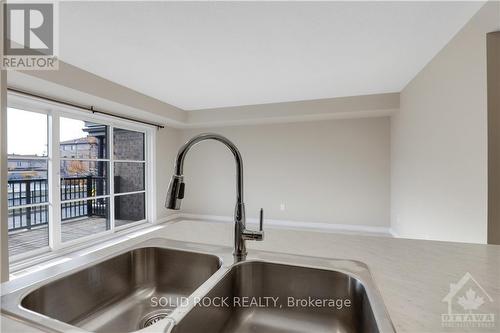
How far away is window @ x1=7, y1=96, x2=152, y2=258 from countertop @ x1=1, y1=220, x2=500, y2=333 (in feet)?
9.04

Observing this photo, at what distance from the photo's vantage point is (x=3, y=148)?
134cm

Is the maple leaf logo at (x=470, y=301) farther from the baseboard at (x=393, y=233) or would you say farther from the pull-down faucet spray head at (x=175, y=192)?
the baseboard at (x=393, y=233)

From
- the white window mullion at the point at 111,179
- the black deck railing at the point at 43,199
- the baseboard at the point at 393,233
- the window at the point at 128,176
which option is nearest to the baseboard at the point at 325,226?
the baseboard at the point at 393,233

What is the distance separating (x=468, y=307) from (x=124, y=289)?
1049 mm

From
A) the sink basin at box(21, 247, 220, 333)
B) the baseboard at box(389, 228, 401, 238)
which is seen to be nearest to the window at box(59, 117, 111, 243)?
the sink basin at box(21, 247, 220, 333)

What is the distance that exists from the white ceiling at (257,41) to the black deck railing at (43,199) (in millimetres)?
1596

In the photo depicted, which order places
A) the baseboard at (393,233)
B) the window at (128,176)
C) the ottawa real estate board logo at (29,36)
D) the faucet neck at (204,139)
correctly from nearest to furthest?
the faucet neck at (204,139) → the ottawa real estate board logo at (29,36) → the baseboard at (393,233) → the window at (128,176)

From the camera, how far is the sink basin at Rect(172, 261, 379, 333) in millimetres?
715

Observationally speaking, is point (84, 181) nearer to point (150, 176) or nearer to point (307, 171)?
point (150, 176)

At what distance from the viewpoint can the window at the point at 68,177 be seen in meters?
2.84

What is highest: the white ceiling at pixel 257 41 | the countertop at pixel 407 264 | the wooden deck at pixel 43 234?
the white ceiling at pixel 257 41

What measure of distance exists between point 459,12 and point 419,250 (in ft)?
5.96

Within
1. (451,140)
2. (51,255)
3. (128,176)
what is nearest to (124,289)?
(451,140)

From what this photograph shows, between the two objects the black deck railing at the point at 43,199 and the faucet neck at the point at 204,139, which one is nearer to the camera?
the faucet neck at the point at 204,139
